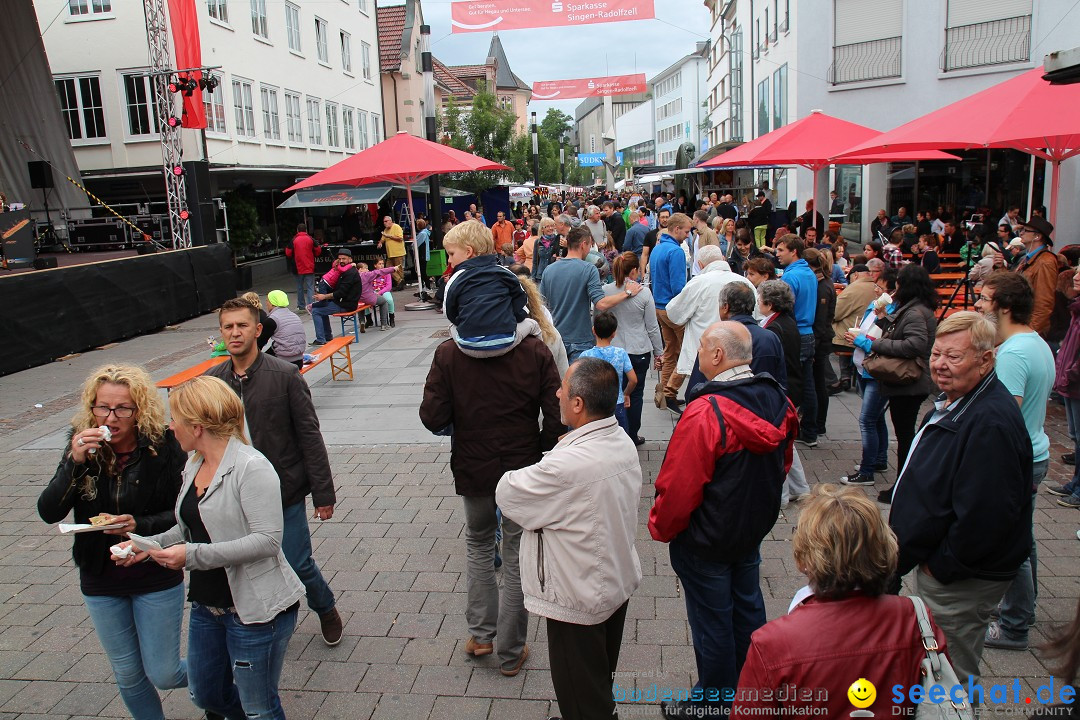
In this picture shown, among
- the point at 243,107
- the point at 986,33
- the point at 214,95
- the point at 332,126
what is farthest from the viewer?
the point at 332,126

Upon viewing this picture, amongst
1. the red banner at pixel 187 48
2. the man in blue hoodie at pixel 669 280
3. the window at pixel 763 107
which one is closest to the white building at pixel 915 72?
the window at pixel 763 107

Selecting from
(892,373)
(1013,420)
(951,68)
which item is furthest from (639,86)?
(1013,420)

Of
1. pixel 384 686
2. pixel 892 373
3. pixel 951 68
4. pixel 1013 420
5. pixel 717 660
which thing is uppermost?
pixel 951 68

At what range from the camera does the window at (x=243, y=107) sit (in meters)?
22.2

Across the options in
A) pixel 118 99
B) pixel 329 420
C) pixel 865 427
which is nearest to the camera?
pixel 865 427

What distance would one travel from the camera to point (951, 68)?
62.3ft

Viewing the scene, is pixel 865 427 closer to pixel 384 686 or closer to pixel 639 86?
pixel 384 686

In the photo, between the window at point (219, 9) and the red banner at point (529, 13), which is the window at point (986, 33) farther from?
the window at point (219, 9)

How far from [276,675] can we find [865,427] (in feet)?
15.7

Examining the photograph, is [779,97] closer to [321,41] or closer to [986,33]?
[986,33]

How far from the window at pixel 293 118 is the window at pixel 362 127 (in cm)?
565

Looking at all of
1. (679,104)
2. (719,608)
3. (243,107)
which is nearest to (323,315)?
(719,608)

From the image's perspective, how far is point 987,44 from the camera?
61.0 feet

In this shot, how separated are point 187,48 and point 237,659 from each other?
17.3m
